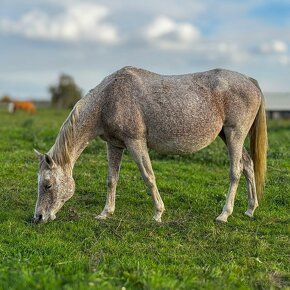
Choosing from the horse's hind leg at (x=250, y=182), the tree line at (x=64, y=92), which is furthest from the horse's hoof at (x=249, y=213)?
the tree line at (x=64, y=92)

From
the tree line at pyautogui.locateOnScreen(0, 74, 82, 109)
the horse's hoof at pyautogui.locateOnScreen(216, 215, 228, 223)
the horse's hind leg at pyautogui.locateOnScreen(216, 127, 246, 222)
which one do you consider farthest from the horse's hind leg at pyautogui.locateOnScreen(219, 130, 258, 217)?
the tree line at pyautogui.locateOnScreen(0, 74, 82, 109)

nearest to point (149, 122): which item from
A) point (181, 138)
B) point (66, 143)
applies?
point (181, 138)

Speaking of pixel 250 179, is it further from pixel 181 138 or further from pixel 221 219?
pixel 181 138

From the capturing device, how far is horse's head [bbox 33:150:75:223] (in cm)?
719

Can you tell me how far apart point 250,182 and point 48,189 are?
343 cm

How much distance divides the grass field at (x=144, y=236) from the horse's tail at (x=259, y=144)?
528 millimetres

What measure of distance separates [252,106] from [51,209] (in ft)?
11.8

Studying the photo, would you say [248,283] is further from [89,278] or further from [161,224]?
[161,224]

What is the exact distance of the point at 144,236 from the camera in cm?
678

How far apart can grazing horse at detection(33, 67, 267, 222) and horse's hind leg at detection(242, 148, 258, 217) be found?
0.9 inches

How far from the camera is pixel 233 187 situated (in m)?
8.09

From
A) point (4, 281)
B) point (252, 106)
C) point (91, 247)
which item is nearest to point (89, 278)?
point (4, 281)

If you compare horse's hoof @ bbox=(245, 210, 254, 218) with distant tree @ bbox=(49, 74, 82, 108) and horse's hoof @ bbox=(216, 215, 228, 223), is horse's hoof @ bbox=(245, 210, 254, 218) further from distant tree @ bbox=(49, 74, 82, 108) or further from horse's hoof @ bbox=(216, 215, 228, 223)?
distant tree @ bbox=(49, 74, 82, 108)

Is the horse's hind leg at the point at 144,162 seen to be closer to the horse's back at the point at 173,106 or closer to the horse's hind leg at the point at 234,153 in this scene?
the horse's back at the point at 173,106
